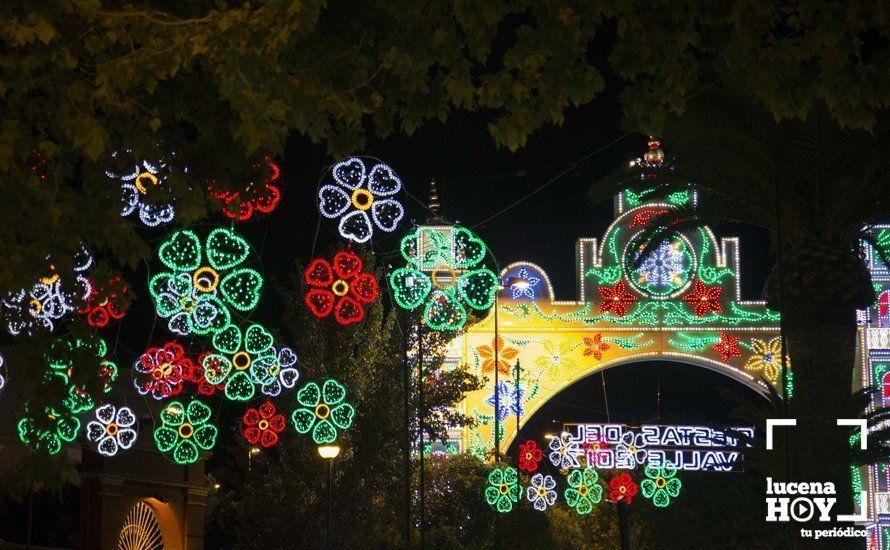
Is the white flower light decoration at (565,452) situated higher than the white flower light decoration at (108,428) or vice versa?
the white flower light decoration at (565,452)

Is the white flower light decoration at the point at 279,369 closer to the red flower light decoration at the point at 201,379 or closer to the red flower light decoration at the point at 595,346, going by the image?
the red flower light decoration at the point at 201,379

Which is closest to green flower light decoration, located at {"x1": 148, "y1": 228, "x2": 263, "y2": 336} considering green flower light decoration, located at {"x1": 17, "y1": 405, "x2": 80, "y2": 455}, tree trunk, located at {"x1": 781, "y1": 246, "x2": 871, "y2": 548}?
green flower light decoration, located at {"x1": 17, "y1": 405, "x2": 80, "y2": 455}

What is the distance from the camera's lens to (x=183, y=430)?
20.6 m

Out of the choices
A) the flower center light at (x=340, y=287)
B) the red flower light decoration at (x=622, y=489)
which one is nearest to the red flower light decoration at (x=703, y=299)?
the red flower light decoration at (x=622, y=489)

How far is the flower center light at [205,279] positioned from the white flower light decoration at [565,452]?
22157 millimetres

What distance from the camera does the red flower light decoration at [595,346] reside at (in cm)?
3891

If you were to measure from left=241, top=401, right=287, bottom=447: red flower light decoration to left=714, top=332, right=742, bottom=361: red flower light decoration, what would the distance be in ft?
64.4

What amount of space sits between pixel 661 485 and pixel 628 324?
5018mm

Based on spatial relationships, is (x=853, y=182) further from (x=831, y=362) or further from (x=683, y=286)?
(x=683, y=286)

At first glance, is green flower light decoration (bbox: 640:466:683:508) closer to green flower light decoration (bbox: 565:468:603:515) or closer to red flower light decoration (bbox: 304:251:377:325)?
green flower light decoration (bbox: 565:468:603:515)

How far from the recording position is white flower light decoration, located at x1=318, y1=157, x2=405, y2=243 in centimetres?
1750

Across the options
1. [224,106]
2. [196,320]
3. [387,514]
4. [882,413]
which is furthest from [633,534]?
[224,106]

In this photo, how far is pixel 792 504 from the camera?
63.0 ft

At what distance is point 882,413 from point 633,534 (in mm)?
27662
